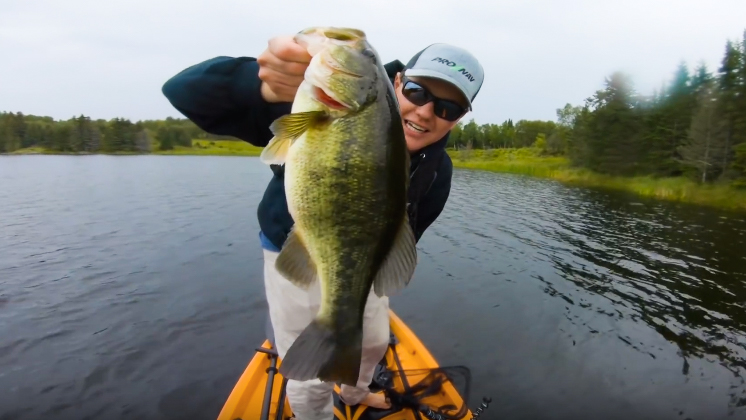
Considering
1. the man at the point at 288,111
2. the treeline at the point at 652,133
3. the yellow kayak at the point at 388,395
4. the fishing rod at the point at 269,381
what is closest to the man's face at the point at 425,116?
the man at the point at 288,111

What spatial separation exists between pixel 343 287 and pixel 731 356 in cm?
1049

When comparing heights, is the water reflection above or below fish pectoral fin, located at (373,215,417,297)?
below

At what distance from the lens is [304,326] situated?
3.01 m

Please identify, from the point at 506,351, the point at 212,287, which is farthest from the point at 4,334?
the point at 506,351

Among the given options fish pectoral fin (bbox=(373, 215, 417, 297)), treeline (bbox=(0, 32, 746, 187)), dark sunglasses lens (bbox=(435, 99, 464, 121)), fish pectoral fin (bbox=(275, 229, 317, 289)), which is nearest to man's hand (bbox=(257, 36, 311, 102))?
fish pectoral fin (bbox=(275, 229, 317, 289))

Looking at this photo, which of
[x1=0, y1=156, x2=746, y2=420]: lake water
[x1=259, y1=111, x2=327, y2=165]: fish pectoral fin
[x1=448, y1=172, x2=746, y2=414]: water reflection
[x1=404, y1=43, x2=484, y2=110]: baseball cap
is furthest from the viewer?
[x1=448, y1=172, x2=746, y2=414]: water reflection

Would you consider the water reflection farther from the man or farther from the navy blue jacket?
the navy blue jacket

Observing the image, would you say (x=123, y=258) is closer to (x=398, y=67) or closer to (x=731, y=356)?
(x=398, y=67)

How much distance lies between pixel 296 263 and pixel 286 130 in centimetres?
61

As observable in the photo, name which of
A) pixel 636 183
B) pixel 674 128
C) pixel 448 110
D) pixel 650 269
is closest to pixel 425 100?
pixel 448 110

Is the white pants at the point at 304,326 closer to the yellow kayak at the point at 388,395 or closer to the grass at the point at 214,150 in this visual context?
the yellow kayak at the point at 388,395

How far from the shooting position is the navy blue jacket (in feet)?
7.48

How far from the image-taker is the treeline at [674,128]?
35.7m

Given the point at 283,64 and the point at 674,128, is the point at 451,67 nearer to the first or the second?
the point at 283,64
